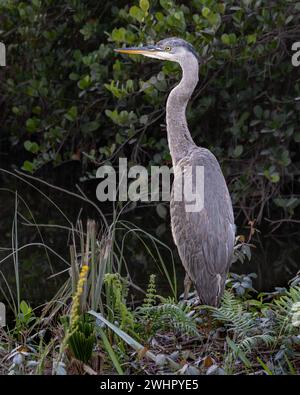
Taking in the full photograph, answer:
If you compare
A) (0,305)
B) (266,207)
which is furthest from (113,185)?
(0,305)

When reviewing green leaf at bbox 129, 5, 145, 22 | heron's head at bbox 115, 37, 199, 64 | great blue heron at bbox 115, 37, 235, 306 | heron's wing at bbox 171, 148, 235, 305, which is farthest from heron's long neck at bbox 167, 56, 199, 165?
green leaf at bbox 129, 5, 145, 22

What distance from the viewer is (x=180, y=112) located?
4988 millimetres

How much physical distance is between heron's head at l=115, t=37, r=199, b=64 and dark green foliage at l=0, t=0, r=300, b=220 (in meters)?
0.99

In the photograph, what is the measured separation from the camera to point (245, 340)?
11.5 ft

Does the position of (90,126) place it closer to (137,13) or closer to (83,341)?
(137,13)

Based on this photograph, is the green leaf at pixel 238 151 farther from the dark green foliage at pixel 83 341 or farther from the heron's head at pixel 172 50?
the dark green foliage at pixel 83 341

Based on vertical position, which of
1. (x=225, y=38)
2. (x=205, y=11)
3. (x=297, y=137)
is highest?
(x=205, y=11)

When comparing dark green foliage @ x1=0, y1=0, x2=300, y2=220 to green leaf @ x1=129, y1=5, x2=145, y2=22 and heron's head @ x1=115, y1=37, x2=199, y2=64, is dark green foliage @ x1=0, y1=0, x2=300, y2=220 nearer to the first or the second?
green leaf @ x1=129, y1=5, x2=145, y2=22

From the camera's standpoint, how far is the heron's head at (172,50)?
16.3ft

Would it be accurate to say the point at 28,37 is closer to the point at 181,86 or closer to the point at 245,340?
the point at 181,86

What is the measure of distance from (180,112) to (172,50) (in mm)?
371

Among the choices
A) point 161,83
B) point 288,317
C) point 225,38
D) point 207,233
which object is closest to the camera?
point 288,317

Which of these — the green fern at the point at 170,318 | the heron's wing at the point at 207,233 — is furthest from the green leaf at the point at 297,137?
the green fern at the point at 170,318

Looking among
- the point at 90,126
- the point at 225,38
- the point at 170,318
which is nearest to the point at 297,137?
the point at 225,38
